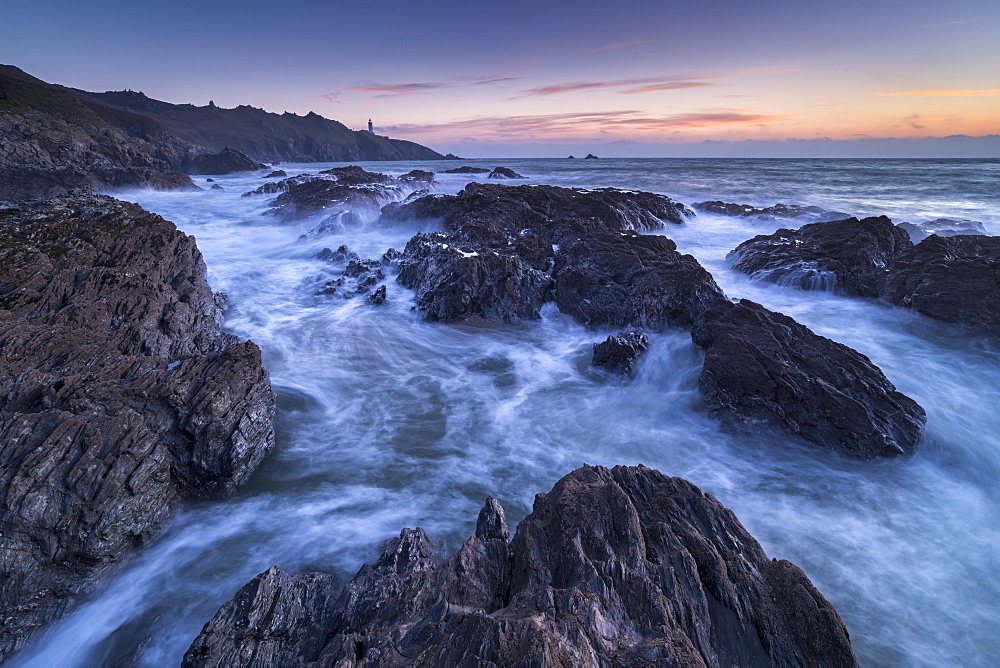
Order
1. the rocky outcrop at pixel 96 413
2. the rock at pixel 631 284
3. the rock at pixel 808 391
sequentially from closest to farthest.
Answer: the rocky outcrop at pixel 96 413, the rock at pixel 808 391, the rock at pixel 631 284

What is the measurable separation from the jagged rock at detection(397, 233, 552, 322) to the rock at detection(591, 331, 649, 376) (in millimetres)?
3390

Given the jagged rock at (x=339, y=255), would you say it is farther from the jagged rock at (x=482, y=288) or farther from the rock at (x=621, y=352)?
the rock at (x=621, y=352)

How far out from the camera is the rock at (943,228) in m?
22.2

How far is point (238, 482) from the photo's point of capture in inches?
283

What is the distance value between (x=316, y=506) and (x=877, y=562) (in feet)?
26.6

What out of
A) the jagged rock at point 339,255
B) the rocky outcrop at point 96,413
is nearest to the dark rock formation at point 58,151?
the jagged rock at point 339,255

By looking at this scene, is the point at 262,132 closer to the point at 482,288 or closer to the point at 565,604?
the point at 482,288

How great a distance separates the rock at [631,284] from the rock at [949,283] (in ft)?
19.8

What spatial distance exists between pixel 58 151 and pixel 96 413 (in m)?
44.5

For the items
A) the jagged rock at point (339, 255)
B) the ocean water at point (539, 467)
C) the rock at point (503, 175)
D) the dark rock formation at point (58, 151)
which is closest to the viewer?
the ocean water at point (539, 467)

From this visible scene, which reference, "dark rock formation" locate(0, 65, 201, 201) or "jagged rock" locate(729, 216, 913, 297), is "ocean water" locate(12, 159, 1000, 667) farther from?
"dark rock formation" locate(0, 65, 201, 201)

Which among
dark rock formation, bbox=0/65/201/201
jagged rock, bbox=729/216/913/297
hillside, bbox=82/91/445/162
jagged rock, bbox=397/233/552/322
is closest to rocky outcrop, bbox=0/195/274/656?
jagged rock, bbox=397/233/552/322

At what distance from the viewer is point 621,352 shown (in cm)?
1115

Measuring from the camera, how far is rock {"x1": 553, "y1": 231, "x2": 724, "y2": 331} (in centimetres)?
1254
